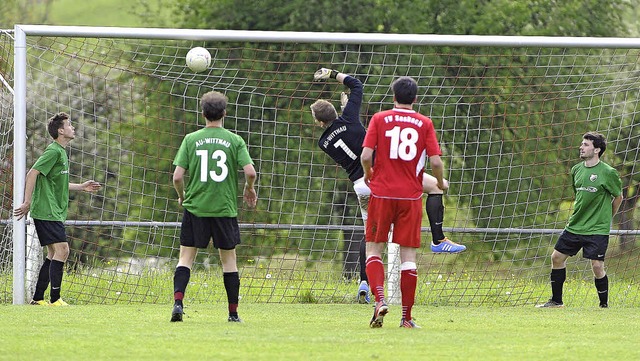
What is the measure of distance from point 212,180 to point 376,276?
1.40 m

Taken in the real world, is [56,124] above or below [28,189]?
above

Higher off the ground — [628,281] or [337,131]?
[337,131]

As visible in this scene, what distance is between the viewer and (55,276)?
11.2 metres

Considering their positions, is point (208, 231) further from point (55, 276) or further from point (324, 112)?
point (55, 276)

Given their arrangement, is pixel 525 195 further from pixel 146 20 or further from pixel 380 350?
pixel 146 20

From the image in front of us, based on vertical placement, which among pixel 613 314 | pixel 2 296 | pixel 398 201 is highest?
pixel 398 201

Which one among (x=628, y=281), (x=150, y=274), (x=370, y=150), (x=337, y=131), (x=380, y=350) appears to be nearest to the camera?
(x=380, y=350)

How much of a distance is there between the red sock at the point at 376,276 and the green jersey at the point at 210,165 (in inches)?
43.4

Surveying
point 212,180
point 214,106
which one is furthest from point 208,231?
point 214,106

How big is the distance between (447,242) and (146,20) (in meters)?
20.9

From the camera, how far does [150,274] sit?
13.3m

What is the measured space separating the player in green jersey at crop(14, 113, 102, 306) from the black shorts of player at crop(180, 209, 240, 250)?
247 cm

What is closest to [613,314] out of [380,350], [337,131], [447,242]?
[447,242]

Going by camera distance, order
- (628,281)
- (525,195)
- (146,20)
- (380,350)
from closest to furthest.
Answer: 1. (380,350)
2. (628,281)
3. (525,195)
4. (146,20)
